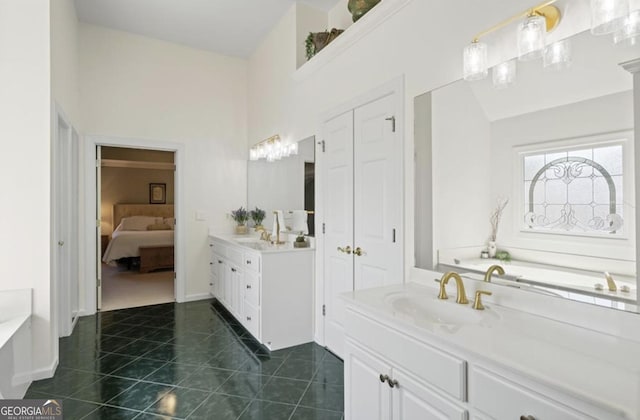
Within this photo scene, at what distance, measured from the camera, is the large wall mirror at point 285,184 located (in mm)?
3238

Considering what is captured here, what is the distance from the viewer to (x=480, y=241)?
170 centimetres

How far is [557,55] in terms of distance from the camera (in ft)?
4.41

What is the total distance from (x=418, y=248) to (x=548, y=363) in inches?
43.6

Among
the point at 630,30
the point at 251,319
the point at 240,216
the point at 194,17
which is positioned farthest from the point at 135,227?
the point at 630,30

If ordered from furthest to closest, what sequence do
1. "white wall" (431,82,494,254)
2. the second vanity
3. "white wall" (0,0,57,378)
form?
the second vanity, "white wall" (0,0,57,378), "white wall" (431,82,494,254)

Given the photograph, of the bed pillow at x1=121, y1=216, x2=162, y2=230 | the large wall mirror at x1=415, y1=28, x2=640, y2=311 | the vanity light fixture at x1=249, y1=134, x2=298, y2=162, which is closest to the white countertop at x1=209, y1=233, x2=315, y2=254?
the vanity light fixture at x1=249, y1=134, x2=298, y2=162

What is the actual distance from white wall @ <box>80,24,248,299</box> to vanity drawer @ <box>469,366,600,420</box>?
4.10 meters

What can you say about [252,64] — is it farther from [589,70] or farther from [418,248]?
[589,70]

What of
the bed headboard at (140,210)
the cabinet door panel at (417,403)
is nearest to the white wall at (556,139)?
the cabinet door panel at (417,403)

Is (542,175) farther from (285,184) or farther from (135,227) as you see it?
(135,227)

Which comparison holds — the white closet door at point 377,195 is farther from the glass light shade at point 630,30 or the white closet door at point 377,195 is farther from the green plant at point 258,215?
the green plant at point 258,215

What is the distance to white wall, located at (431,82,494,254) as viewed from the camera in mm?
1690

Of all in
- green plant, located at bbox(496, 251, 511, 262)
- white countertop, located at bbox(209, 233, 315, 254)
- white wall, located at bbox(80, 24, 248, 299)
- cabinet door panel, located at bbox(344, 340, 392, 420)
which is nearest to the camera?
cabinet door panel, located at bbox(344, 340, 392, 420)

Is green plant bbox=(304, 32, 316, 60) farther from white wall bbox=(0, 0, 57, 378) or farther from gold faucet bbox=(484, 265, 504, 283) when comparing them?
gold faucet bbox=(484, 265, 504, 283)
